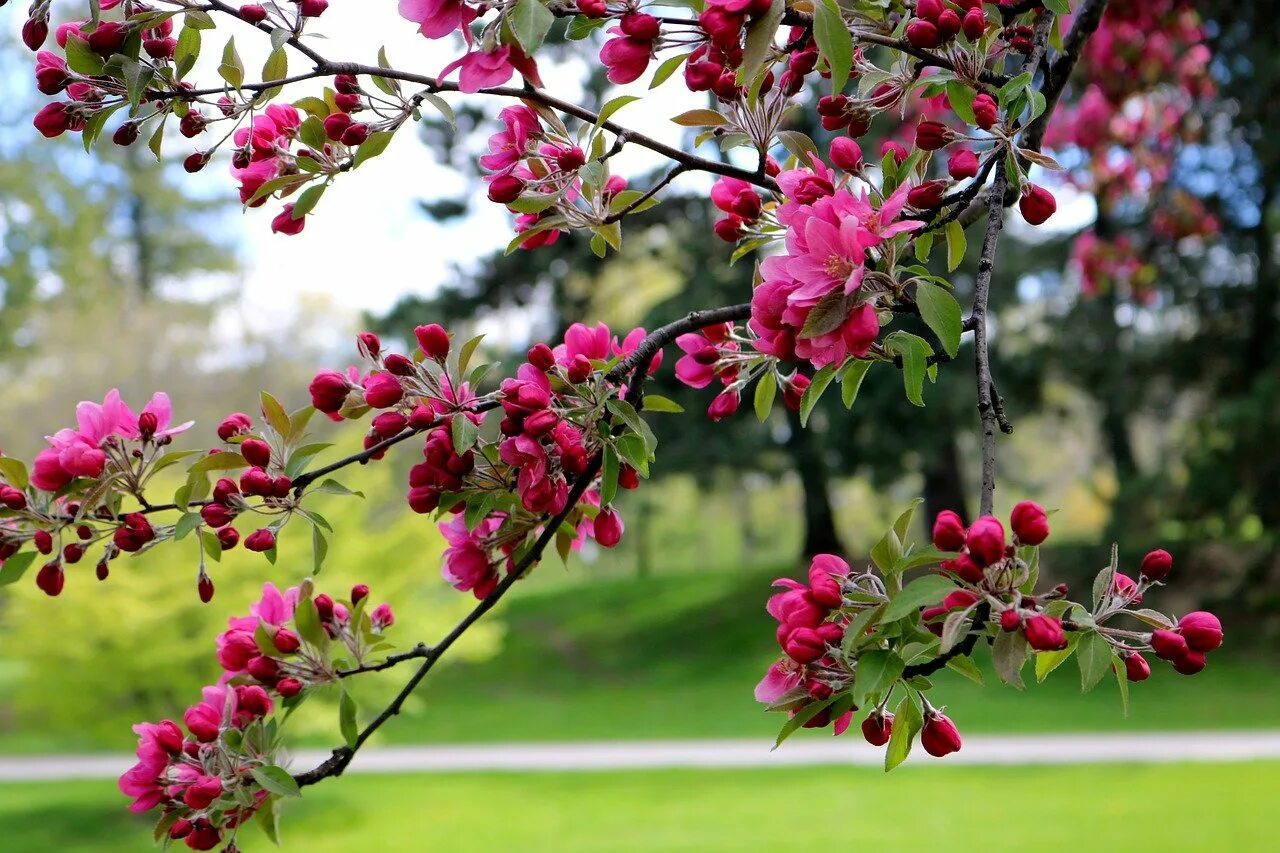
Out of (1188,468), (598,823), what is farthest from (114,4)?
(1188,468)

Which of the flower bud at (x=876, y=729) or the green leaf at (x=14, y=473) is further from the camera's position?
the green leaf at (x=14, y=473)

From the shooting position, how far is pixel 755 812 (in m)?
7.02

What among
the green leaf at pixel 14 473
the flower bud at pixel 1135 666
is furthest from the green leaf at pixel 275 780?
the flower bud at pixel 1135 666

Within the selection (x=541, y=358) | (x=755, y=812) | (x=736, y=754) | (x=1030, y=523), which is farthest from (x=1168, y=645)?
(x=736, y=754)

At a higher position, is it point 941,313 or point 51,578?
point 941,313

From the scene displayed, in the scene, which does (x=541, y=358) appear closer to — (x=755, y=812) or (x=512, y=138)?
(x=512, y=138)

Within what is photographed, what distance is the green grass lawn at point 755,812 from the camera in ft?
20.4

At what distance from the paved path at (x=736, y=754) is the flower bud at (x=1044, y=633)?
295 inches

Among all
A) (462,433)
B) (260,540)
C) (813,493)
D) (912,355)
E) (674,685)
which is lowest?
(674,685)

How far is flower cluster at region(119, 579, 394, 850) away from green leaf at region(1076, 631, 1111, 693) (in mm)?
822

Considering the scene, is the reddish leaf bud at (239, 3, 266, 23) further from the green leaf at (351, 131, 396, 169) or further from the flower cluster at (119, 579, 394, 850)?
the flower cluster at (119, 579, 394, 850)

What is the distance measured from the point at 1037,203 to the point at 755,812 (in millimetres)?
6324

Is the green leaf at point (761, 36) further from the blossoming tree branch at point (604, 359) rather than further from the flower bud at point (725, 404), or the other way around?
the flower bud at point (725, 404)

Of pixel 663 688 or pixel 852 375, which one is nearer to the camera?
pixel 852 375
